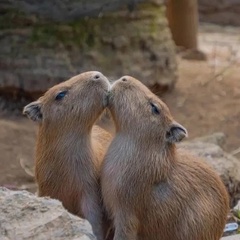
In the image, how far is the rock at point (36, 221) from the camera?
3.15 metres

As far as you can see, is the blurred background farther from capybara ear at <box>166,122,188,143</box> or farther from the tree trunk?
capybara ear at <box>166,122,188,143</box>

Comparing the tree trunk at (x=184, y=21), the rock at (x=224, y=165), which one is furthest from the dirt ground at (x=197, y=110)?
the rock at (x=224, y=165)

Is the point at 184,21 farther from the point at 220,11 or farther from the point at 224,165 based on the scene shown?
the point at 224,165

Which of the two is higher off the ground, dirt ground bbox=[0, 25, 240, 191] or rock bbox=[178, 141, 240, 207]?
rock bbox=[178, 141, 240, 207]

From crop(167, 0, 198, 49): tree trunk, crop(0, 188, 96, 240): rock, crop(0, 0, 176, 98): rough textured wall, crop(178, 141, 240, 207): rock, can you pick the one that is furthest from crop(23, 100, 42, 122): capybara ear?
crop(167, 0, 198, 49): tree trunk

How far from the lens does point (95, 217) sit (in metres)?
3.91

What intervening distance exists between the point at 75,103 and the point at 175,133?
1.47ft

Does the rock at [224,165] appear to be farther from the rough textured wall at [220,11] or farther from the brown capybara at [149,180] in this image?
the rough textured wall at [220,11]

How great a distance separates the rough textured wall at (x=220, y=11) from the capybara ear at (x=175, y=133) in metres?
12.1

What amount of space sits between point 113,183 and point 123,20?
5.76 metres

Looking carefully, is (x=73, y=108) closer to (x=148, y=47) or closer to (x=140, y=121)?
(x=140, y=121)

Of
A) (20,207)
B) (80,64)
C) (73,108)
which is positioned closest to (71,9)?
(80,64)

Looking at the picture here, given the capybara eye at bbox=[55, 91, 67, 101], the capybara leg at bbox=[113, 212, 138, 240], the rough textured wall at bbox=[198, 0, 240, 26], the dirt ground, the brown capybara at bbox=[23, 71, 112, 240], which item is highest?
the capybara eye at bbox=[55, 91, 67, 101]

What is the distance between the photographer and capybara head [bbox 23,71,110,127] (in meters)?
3.99
